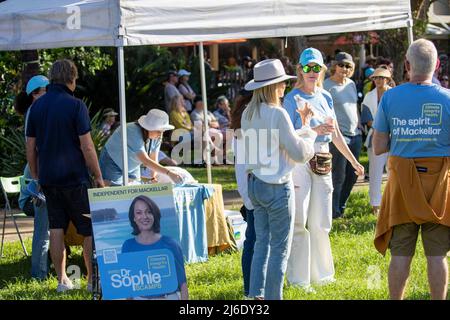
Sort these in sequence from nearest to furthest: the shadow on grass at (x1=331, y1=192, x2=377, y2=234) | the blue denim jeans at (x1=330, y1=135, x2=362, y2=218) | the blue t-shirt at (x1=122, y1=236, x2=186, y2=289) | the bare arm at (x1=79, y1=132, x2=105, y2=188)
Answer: the blue t-shirt at (x1=122, y1=236, x2=186, y2=289)
the bare arm at (x1=79, y1=132, x2=105, y2=188)
the shadow on grass at (x1=331, y1=192, x2=377, y2=234)
the blue denim jeans at (x1=330, y1=135, x2=362, y2=218)

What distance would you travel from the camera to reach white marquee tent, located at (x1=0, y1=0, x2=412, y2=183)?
6930mm

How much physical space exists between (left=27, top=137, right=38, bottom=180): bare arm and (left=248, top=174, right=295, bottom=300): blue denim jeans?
209 centimetres

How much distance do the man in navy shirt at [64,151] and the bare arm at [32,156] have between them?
0.17 feet

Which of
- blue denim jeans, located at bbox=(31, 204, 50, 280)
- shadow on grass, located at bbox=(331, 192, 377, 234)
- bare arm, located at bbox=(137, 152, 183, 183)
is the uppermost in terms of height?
bare arm, located at bbox=(137, 152, 183, 183)

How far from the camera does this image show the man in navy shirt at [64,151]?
717 cm

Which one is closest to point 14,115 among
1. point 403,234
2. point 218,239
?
point 218,239

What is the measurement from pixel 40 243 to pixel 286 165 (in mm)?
2885

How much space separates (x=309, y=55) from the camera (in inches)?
282

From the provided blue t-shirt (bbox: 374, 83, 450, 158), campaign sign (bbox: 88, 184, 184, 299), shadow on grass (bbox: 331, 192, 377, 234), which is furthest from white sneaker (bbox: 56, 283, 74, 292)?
shadow on grass (bbox: 331, 192, 377, 234)

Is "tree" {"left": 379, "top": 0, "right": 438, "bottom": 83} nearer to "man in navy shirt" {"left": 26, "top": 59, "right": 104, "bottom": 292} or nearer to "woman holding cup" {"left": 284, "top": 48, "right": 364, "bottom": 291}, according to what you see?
"woman holding cup" {"left": 284, "top": 48, "right": 364, "bottom": 291}

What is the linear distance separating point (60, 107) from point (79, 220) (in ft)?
3.05

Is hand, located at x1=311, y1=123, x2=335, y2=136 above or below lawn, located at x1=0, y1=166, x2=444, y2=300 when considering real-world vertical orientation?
above

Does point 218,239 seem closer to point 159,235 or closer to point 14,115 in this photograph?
point 159,235

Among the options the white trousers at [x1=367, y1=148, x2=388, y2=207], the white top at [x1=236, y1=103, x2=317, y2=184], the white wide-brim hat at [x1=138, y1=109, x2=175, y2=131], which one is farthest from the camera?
the white trousers at [x1=367, y1=148, x2=388, y2=207]
